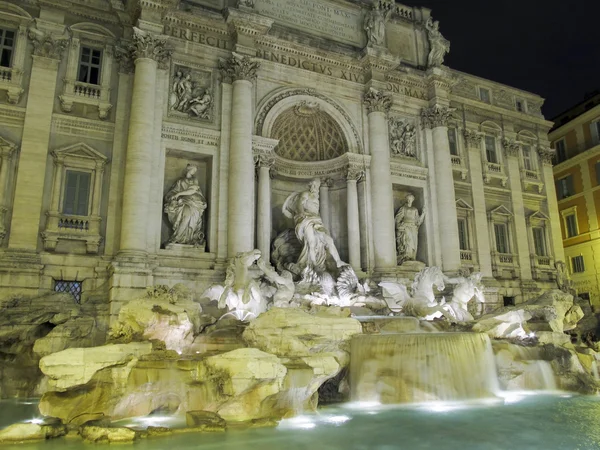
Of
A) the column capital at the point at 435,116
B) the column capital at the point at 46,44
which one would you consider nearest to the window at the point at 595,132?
the column capital at the point at 435,116

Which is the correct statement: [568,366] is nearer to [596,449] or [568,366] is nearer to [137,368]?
[596,449]

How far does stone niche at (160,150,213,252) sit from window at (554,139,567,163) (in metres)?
23.7

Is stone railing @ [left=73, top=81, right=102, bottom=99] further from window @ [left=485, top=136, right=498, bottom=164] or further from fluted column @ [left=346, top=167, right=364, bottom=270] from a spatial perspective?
Result: window @ [left=485, top=136, right=498, bottom=164]

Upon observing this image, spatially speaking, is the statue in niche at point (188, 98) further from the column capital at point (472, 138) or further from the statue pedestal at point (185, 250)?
the column capital at point (472, 138)

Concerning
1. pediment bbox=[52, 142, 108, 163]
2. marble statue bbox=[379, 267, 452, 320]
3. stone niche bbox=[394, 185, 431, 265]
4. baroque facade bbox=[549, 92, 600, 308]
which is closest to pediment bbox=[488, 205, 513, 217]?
stone niche bbox=[394, 185, 431, 265]

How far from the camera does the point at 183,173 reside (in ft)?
55.7

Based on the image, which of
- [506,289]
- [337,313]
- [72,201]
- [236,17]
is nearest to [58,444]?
[337,313]

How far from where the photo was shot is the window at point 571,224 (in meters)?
29.6

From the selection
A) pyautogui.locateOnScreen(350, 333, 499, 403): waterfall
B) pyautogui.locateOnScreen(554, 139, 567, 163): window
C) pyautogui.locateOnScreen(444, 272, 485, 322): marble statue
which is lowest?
pyautogui.locateOnScreen(350, 333, 499, 403): waterfall

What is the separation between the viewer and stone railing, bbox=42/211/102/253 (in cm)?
1469

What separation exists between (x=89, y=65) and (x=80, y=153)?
3172mm

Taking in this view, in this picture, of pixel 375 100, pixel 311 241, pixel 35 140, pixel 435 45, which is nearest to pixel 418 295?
pixel 311 241

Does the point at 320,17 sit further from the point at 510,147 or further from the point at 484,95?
the point at 510,147

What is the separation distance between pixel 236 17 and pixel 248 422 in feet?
45.3
